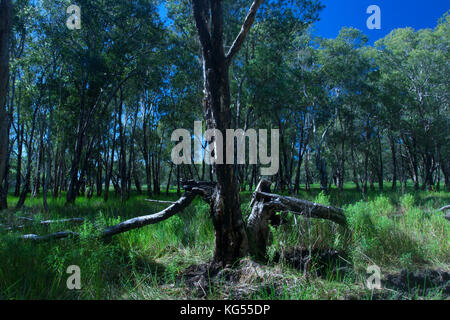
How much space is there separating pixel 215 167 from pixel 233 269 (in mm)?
1329

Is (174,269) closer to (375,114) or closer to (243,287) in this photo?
(243,287)

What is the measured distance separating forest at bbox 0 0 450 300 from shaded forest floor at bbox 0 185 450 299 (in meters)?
0.02

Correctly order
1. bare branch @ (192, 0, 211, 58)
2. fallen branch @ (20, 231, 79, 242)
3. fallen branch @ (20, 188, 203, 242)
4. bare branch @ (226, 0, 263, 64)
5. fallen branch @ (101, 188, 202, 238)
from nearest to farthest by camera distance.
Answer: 1. bare branch @ (226, 0, 263, 64)
2. bare branch @ (192, 0, 211, 58)
3. fallen branch @ (20, 231, 79, 242)
4. fallen branch @ (20, 188, 203, 242)
5. fallen branch @ (101, 188, 202, 238)

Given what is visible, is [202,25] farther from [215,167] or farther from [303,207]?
[303,207]

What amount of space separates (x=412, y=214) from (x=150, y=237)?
5698 millimetres

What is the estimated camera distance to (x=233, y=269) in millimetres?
3061

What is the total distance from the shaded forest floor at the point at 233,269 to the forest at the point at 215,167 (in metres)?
0.02

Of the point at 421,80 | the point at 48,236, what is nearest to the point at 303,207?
the point at 48,236

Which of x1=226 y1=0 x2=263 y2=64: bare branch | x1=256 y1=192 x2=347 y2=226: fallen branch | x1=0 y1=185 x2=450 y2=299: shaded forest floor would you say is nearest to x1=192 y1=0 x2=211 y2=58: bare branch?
x1=226 y1=0 x2=263 y2=64: bare branch

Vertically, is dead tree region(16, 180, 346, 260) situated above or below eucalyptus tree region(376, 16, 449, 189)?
below

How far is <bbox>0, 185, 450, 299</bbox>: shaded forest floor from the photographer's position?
259 cm

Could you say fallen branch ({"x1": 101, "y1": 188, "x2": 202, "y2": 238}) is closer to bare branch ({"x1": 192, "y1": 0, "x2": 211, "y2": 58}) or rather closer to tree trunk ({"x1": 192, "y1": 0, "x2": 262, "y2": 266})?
tree trunk ({"x1": 192, "y1": 0, "x2": 262, "y2": 266})
